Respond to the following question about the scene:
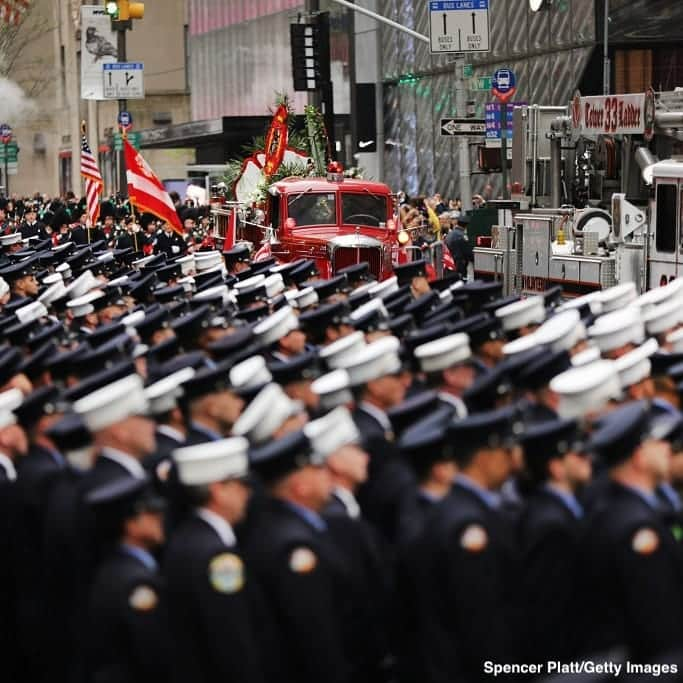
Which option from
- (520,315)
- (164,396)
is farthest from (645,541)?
(520,315)

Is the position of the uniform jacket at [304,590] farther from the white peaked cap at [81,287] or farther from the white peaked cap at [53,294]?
the white peaked cap at [81,287]

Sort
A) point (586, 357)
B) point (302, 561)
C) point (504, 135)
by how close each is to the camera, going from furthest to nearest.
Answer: point (504, 135), point (586, 357), point (302, 561)

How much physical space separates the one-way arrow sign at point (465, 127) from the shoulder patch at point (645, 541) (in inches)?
797

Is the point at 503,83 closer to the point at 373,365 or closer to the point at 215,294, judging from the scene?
the point at 215,294

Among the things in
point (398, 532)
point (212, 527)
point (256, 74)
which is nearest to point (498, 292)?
point (398, 532)

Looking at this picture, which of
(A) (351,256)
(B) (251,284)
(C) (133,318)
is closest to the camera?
(C) (133,318)

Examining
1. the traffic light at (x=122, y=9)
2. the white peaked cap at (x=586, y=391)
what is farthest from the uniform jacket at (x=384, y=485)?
the traffic light at (x=122, y=9)

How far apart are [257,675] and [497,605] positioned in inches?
32.1

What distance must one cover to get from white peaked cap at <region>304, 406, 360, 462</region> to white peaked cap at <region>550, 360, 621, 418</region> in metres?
0.84

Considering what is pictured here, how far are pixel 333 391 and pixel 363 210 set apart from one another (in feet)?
57.6

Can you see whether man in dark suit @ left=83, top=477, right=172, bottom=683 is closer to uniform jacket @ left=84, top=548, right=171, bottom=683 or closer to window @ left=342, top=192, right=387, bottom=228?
uniform jacket @ left=84, top=548, right=171, bottom=683

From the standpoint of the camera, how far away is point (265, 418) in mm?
7062

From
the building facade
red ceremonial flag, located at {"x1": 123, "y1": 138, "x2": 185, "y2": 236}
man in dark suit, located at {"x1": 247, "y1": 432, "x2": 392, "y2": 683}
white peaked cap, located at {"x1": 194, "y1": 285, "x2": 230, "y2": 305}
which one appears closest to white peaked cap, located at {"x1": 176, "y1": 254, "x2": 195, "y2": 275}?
white peaked cap, located at {"x1": 194, "y1": 285, "x2": 230, "y2": 305}

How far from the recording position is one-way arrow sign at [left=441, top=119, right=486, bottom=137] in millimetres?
25672
